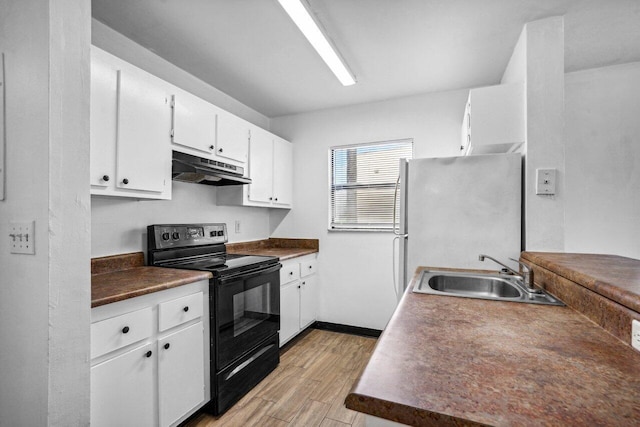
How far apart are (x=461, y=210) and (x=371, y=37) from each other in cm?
134

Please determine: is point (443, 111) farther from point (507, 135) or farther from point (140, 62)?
point (140, 62)

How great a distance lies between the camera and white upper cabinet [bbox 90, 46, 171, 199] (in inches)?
66.4

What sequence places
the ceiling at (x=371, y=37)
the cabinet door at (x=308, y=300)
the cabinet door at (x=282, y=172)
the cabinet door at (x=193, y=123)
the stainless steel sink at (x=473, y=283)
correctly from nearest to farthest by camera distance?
the stainless steel sink at (x=473, y=283)
the ceiling at (x=371, y=37)
the cabinet door at (x=193, y=123)
the cabinet door at (x=308, y=300)
the cabinet door at (x=282, y=172)

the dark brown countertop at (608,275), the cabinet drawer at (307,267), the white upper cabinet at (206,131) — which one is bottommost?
the cabinet drawer at (307,267)

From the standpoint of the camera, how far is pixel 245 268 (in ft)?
7.45

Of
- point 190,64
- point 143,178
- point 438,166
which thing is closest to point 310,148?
point 190,64

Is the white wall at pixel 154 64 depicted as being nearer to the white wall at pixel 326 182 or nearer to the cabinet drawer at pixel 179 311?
the white wall at pixel 326 182

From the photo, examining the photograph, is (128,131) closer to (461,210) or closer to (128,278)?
(128,278)

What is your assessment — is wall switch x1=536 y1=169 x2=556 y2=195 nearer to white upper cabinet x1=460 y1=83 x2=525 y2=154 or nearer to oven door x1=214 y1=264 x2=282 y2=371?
white upper cabinet x1=460 y1=83 x2=525 y2=154

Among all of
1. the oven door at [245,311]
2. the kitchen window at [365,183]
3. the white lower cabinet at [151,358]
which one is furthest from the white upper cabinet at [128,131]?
the kitchen window at [365,183]

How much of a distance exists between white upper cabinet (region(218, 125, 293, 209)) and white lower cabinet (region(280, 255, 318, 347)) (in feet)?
2.25

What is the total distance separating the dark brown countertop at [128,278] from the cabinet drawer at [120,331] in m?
0.10

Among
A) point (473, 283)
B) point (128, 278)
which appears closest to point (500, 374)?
point (473, 283)

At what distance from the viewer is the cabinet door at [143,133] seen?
181cm
